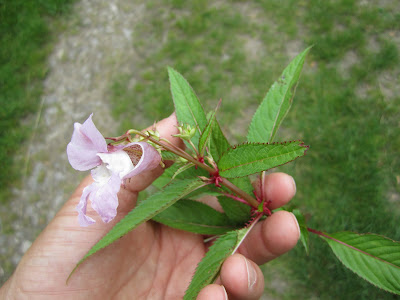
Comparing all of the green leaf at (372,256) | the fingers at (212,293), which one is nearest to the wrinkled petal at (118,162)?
the fingers at (212,293)

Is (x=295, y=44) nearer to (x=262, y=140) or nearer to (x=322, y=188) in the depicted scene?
(x=322, y=188)

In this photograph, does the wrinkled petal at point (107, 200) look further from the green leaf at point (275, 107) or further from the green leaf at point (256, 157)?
the green leaf at point (275, 107)

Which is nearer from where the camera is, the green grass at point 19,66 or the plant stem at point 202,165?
the plant stem at point 202,165

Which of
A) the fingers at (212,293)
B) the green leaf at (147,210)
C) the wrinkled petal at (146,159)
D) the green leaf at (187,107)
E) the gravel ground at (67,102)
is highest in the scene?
the wrinkled petal at (146,159)

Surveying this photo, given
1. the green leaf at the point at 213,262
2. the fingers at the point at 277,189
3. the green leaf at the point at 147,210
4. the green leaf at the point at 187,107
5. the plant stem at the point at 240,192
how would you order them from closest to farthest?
the green leaf at the point at 147,210, the green leaf at the point at 213,262, the plant stem at the point at 240,192, the green leaf at the point at 187,107, the fingers at the point at 277,189

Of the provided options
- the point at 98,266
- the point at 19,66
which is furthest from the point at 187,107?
the point at 19,66

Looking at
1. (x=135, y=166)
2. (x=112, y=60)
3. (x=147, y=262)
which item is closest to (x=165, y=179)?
(x=147, y=262)

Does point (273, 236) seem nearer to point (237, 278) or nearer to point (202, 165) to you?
point (237, 278)
